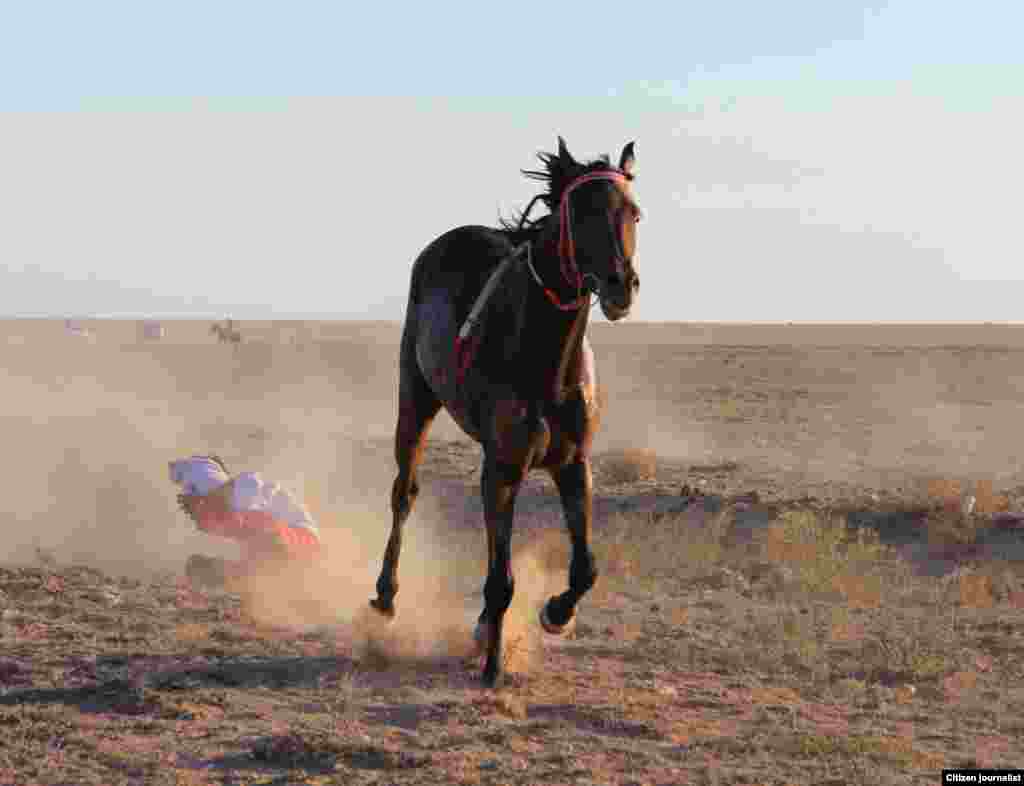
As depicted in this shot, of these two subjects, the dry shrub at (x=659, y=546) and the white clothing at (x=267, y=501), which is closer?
the white clothing at (x=267, y=501)

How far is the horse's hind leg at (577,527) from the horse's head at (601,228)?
1150 millimetres

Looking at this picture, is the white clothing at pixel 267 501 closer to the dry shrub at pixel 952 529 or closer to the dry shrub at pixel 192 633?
the dry shrub at pixel 192 633

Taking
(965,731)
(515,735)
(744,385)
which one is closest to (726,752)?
(515,735)

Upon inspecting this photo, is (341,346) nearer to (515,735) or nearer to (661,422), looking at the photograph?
(661,422)

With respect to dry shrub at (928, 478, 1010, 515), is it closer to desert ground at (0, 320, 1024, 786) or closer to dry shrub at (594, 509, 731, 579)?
desert ground at (0, 320, 1024, 786)

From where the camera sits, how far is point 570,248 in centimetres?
645

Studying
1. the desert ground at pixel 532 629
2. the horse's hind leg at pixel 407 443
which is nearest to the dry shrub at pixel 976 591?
the desert ground at pixel 532 629

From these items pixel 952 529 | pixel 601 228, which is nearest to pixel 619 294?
pixel 601 228

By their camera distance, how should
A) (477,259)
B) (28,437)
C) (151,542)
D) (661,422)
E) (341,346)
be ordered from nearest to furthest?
(477,259) → (151,542) → (28,437) → (661,422) → (341,346)

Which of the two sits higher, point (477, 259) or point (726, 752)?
point (477, 259)

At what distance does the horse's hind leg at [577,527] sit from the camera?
719 cm

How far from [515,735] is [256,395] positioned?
2917 cm

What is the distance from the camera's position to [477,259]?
8.12 metres

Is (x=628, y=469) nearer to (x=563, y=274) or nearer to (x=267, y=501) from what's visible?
(x=267, y=501)
